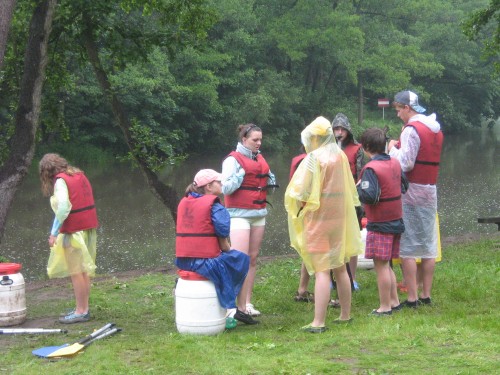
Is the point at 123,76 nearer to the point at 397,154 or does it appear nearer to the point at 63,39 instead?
the point at 63,39

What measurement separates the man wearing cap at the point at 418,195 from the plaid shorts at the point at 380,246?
12.9 inches

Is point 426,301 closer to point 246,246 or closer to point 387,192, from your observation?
point 387,192

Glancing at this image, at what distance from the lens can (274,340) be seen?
6.55m

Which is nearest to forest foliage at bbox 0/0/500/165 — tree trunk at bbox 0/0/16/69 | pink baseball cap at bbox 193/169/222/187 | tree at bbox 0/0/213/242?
tree at bbox 0/0/213/242

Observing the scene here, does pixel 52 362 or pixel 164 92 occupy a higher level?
pixel 164 92

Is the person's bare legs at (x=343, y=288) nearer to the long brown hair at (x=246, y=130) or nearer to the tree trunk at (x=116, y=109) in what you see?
the long brown hair at (x=246, y=130)

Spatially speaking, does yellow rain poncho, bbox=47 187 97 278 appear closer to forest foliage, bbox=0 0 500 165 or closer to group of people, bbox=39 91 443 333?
group of people, bbox=39 91 443 333

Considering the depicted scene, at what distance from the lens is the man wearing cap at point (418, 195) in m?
7.70

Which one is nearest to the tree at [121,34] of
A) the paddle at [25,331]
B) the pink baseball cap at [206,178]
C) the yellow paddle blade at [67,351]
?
the paddle at [25,331]

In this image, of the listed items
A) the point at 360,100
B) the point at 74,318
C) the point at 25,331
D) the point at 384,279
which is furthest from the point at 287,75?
the point at 25,331

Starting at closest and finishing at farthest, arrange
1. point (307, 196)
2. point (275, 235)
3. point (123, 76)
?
1. point (307, 196)
2. point (275, 235)
3. point (123, 76)

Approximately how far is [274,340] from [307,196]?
121 cm

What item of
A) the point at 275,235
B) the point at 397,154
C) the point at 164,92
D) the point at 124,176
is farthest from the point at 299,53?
the point at 397,154

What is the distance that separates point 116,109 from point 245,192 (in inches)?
205
